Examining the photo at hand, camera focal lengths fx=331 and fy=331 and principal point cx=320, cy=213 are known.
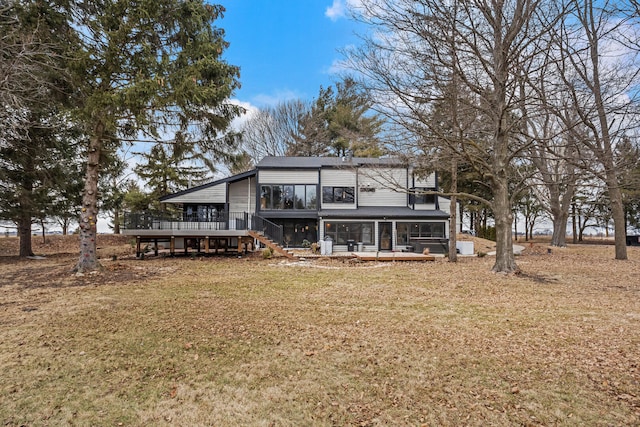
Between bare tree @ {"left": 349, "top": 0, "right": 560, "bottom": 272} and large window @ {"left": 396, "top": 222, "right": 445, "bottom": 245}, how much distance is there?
9993mm

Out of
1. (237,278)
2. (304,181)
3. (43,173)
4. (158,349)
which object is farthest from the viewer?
(304,181)

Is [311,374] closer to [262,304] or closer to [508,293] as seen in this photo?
[262,304]

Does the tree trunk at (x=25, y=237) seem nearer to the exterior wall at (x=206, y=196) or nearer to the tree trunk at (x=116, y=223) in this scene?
the exterior wall at (x=206, y=196)

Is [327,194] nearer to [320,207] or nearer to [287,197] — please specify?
[320,207]

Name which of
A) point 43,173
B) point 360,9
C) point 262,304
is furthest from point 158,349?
point 43,173

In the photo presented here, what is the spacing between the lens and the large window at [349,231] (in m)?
20.0

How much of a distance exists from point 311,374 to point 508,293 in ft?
20.2

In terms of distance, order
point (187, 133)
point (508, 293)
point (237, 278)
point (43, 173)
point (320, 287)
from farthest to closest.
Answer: point (43, 173), point (187, 133), point (237, 278), point (320, 287), point (508, 293)

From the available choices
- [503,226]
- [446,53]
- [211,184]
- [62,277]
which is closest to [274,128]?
[211,184]

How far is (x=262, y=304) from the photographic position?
21.7ft

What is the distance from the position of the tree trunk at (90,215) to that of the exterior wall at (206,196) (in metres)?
8.77

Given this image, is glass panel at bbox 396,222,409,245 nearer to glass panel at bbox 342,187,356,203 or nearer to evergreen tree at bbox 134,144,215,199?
glass panel at bbox 342,187,356,203

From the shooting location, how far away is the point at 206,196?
777 inches

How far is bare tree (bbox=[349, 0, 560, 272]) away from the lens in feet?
28.5
